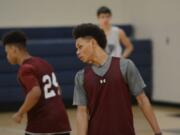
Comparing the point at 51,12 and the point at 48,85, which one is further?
the point at 51,12

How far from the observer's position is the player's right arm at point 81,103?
15.0 feet

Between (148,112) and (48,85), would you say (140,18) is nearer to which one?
(48,85)

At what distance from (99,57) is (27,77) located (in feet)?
3.62

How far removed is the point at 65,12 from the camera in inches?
547

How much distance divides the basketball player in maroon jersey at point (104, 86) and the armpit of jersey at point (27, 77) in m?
0.91

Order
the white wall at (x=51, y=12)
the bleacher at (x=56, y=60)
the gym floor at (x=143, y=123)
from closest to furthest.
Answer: the gym floor at (x=143, y=123), the bleacher at (x=56, y=60), the white wall at (x=51, y=12)

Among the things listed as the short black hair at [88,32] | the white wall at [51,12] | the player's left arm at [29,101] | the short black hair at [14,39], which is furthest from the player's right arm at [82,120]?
the white wall at [51,12]

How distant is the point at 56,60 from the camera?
40.9ft

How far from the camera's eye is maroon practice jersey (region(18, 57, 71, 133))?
219 inches

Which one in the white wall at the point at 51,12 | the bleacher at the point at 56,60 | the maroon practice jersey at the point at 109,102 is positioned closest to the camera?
the maroon practice jersey at the point at 109,102

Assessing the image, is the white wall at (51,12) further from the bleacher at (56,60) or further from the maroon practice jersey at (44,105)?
the maroon practice jersey at (44,105)

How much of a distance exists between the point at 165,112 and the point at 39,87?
6860 millimetres

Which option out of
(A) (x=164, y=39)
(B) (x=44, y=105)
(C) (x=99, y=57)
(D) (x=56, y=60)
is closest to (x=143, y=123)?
(D) (x=56, y=60)

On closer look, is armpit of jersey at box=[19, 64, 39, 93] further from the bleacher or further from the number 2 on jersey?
the bleacher
